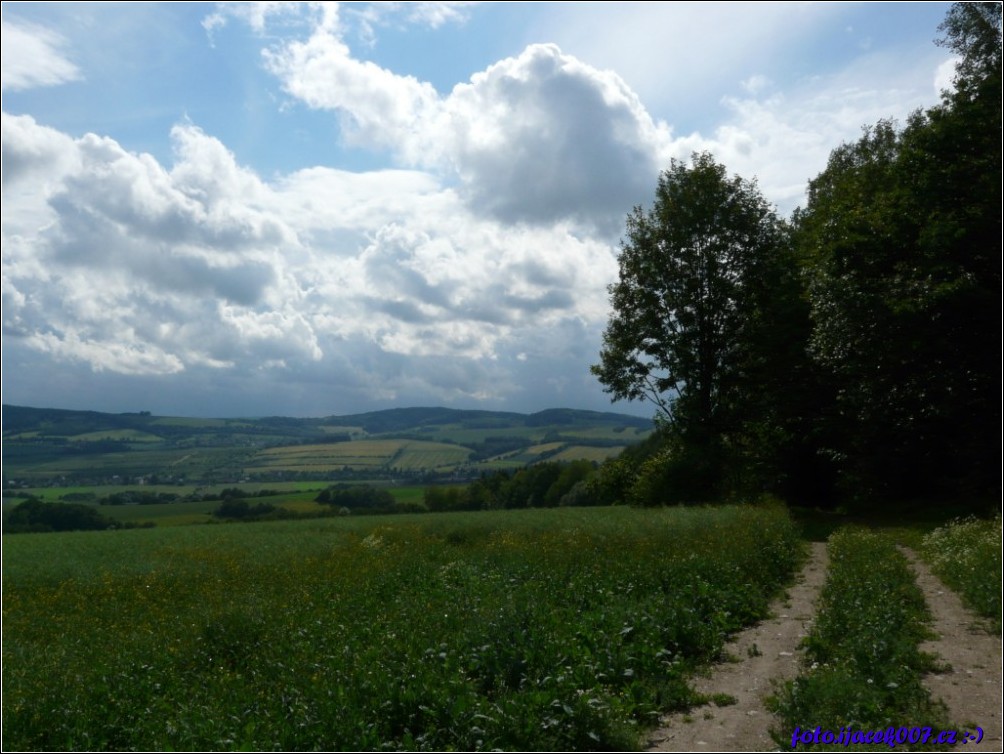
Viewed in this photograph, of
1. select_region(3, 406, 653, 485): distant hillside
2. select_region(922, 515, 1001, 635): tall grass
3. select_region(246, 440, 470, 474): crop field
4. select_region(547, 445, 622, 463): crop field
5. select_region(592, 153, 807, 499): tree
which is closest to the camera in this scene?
select_region(922, 515, 1001, 635): tall grass

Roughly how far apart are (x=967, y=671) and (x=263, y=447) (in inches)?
6625

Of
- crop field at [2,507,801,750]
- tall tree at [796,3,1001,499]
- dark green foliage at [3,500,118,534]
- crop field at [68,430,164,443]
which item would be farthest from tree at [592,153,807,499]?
crop field at [68,430,164,443]

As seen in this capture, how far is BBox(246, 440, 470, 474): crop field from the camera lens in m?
133

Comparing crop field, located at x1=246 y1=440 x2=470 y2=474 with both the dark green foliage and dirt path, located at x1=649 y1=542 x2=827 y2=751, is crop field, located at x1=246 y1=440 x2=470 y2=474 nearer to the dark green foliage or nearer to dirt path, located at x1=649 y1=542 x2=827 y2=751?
the dark green foliage

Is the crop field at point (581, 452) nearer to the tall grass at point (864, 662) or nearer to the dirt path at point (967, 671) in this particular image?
the tall grass at point (864, 662)

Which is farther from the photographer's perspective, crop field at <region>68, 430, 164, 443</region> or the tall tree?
crop field at <region>68, 430, 164, 443</region>

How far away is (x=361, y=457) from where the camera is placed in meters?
145

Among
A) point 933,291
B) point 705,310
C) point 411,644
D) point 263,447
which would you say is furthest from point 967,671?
point 263,447

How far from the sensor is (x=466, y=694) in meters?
8.53

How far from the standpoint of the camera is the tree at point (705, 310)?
123 ft

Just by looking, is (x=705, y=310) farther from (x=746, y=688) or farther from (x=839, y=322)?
(x=746, y=688)

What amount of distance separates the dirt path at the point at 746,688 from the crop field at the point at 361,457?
4776 inches

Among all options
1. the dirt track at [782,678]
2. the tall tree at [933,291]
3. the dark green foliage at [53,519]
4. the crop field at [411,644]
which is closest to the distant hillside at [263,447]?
the dark green foliage at [53,519]

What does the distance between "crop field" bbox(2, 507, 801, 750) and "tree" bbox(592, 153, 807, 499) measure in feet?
50.3
